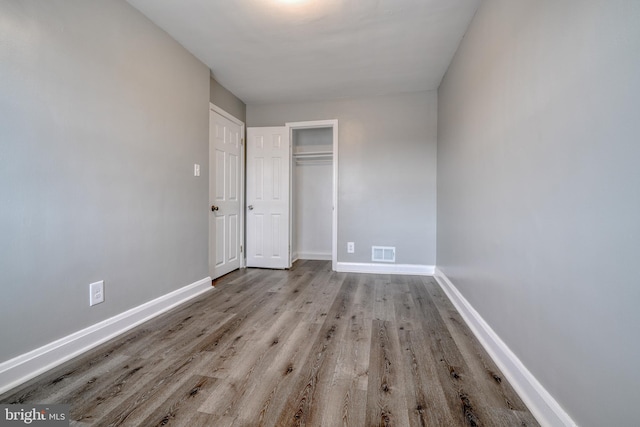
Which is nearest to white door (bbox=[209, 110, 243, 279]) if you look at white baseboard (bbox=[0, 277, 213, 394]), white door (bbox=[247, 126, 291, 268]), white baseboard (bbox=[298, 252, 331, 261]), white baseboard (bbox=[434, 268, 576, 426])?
white door (bbox=[247, 126, 291, 268])

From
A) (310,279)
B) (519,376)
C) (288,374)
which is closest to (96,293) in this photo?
(288,374)

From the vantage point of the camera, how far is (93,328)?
1713 millimetres

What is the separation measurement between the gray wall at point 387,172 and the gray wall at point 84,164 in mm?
2023

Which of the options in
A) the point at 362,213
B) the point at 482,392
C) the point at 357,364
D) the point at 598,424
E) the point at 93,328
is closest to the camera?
the point at 598,424

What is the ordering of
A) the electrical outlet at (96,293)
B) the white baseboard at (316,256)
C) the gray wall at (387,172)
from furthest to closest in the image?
the white baseboard at (316,256) < the gray wall at (387,172) < the electrical outlet at (96,293)

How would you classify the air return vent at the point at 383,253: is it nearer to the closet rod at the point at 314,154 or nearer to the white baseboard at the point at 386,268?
the white baseboard at the point at 386,268

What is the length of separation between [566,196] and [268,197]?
10.8 ft

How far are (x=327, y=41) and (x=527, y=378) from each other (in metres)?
2.73

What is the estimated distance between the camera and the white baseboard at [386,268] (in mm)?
3500

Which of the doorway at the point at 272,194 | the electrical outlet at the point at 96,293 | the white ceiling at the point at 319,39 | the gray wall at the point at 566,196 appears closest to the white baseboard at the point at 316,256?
the doorway at the point at 272,194

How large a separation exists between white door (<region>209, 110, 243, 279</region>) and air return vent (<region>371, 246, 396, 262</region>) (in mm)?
1899

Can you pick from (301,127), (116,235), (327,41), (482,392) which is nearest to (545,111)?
(482,392)

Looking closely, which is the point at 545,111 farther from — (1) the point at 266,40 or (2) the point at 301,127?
(2) the point at 301,127

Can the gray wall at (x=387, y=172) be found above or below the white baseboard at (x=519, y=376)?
above
